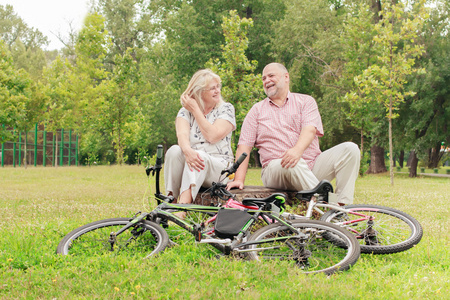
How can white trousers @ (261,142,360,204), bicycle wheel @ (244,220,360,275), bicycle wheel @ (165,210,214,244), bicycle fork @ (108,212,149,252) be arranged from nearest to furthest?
1. bicycle wheel @ (244,220,360,275)
2. bicycle fork @ (108,212,149,252)
3. bicycle wheel @ (165,210,214,244)
4. white trousers @ (261,142,360,204)

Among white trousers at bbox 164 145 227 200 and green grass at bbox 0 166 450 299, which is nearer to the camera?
green grass at bbox 0 166 450 299

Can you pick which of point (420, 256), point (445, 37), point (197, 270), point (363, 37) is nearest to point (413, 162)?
point (445, 37)

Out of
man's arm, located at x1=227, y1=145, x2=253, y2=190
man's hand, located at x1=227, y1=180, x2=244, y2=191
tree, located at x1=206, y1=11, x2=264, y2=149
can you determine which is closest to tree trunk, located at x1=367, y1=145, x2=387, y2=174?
tree, located at x1=206, y1=11, x2=264, y2=149

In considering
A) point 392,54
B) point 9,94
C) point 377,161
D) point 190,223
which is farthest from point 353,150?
point 377,161

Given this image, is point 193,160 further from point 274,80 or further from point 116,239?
point 274,80

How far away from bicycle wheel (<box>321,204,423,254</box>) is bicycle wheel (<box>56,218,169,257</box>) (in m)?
1.57

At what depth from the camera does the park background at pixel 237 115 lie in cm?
329

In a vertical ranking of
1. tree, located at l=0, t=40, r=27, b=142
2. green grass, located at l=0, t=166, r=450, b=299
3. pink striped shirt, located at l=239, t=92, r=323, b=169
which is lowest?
green grass, located at l=0, t=166, r=450, b=299

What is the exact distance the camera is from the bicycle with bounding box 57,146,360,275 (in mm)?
3637

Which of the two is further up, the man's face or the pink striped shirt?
the man's face

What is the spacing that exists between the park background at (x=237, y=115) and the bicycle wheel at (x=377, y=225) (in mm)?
158

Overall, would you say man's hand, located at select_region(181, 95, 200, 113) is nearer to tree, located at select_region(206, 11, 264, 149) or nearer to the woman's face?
the woman's face

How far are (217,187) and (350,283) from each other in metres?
1.48

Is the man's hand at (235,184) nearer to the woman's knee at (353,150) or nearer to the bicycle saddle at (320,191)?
the bicycle saddle at (320,191)
